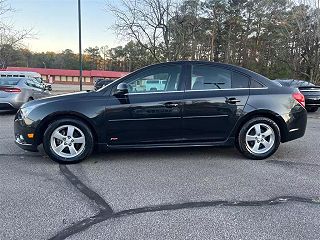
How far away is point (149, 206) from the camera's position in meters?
3.37

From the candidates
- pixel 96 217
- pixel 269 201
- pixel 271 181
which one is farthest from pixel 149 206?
pixel 271 181

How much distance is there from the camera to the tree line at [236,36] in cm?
2114

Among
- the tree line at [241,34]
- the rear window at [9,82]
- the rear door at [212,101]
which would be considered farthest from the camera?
the tree line at [241,34]

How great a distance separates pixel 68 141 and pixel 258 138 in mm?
3046

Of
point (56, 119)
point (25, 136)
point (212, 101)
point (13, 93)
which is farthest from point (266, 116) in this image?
point (13, 93)

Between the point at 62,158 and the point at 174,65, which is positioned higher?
the point at 174,65

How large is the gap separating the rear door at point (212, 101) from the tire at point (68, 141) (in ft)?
5.11

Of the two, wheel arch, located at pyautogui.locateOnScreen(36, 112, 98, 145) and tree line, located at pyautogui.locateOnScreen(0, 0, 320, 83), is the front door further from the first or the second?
tree line, located at pyautogui.locateOnScreen(0, 0, 320, 83)

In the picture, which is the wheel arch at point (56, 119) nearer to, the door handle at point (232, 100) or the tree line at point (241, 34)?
the door handle at point (232, 100)

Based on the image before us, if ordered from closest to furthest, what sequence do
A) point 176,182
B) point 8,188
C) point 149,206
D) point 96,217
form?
point 96,217 → point 149,206 → point 8,188 → point 176,182

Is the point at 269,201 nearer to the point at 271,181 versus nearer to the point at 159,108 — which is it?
the point at 271,181

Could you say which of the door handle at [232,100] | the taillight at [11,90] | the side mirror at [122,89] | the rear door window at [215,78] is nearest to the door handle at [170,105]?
the rear door window at [215,78]

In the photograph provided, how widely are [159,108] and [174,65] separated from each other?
0.78 m

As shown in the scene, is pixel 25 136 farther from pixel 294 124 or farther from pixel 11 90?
pixel 11 90
